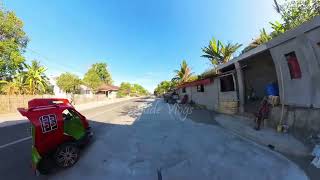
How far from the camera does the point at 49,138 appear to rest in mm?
5734

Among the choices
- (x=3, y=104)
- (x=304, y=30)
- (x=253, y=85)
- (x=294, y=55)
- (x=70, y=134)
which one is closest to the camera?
(x=70, y=134)

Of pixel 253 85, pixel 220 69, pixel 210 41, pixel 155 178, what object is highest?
pixel 210 41

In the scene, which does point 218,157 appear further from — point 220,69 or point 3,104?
point 3,104

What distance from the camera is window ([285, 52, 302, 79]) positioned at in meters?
9.21

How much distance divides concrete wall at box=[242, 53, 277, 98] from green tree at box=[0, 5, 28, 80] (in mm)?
24090

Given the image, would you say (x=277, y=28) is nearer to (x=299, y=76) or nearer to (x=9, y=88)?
(x=299, y=76)

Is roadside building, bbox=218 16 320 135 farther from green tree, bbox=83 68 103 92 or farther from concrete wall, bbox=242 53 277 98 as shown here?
green tree, bbox=83 68 103 92

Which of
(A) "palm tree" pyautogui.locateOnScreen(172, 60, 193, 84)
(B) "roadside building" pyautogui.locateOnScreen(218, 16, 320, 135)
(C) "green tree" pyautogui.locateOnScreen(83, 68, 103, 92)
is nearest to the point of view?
(B) "roadside building" pyautogui.locateOnScreen(218, 16, 320, 135)

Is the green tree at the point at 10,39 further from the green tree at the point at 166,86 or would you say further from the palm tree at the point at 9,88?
the green tree at the point at 166,86

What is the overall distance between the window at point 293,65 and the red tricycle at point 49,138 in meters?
8.57

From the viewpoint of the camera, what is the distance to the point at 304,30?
26.4 feet

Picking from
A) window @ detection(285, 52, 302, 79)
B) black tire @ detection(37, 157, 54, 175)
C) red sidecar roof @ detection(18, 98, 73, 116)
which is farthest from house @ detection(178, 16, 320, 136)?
red sidecar roof @ detection(18, 98, 73, 116)

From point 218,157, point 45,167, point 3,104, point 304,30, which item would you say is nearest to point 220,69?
point 304,30

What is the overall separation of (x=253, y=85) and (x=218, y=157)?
11064 millimetres
